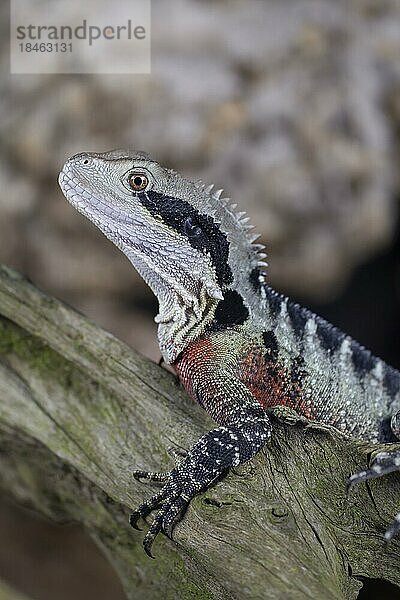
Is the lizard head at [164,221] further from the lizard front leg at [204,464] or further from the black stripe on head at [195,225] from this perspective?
the lizard front leg at [204,464]

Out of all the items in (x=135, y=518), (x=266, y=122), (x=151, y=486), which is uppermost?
(x=266, y=122)

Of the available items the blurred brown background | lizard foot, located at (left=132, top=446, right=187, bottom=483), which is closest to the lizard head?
lizard foot, located at (left=132, top=446, right=187, bottom=483)

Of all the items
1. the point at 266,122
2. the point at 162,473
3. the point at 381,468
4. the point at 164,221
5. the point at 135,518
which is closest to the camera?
the point at 381,468

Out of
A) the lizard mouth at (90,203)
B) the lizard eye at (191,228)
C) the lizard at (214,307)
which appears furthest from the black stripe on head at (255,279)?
the lizard mouth at (90,203)

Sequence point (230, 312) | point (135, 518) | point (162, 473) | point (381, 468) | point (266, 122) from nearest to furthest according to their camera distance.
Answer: point (381, 468), point (135, 518), point (162, 473), point (230, 312), point (266, 122)

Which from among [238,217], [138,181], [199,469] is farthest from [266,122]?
[199,469]

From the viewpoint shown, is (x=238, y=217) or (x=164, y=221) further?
(x=238, y=217)

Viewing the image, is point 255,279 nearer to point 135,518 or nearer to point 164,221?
point 164,221
